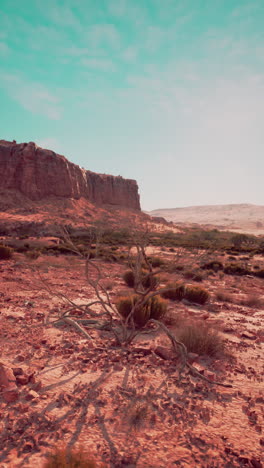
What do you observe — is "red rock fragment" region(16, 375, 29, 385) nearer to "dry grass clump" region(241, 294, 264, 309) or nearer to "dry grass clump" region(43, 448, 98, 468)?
"dry grass clump" region(43, 448, 98, 468)

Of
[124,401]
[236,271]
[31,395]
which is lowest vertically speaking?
[236,271]

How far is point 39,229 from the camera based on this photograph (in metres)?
36.1

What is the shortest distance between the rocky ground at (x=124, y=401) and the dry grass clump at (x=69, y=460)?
5.5 inches

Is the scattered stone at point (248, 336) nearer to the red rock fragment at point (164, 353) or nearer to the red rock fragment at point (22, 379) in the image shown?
the red rock fragment at point (164, 353)

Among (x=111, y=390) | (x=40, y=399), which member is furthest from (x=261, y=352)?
(x=40, y=399)

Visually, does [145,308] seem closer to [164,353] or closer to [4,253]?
[164,353]

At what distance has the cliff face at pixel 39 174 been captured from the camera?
54.3 m

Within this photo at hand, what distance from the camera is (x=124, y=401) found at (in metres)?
3.24

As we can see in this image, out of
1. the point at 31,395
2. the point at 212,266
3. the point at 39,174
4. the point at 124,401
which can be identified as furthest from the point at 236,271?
the point at 39,174

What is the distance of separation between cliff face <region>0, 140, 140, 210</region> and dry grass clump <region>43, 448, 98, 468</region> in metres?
56.9

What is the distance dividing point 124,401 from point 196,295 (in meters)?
6.65

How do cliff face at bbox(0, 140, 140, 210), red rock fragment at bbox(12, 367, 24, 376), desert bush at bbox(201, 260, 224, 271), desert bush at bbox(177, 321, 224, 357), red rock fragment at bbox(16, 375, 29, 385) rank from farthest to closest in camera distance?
cliff face at bbox(0, 140, 140, 210) → desert bush at bbox(201, 260, 224, 271) → desert bush at bbox(177, 321, 224, 357) → red rock fragment at bbox(12, 367, 24, 376) → red rock fragment at bbox(16, 375, 29, 385)

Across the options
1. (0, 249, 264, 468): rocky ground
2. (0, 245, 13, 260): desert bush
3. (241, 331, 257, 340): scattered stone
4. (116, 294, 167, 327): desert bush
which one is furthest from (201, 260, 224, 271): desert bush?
(0, 245, 13, 260): desert bush

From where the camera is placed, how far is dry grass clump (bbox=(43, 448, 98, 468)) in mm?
2109
